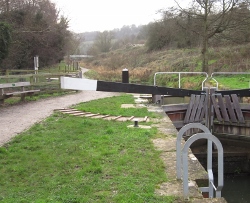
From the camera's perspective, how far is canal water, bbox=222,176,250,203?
791cm

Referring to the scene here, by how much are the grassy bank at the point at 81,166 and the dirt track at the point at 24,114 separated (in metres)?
0.52

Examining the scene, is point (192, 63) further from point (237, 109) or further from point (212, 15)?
point (237, 109)

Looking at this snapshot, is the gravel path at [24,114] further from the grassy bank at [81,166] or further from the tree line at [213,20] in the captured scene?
Result: the tree line at [213,20]

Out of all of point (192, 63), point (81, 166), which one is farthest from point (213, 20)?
point (81, 166)

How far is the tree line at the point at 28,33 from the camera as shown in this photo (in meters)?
21.1

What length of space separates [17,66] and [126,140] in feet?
67.5

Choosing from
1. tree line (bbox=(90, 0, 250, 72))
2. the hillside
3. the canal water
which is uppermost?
tree line (bbox=(90, 0, 250, 72))

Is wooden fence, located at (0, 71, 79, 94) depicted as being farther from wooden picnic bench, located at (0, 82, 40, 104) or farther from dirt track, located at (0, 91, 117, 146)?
dirt track, located at (0, 91, 117, 146)

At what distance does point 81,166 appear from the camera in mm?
5332

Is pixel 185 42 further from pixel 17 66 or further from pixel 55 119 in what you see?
pixel 55 119

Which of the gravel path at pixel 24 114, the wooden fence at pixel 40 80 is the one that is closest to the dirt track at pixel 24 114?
the gravel path at pixel 24 114

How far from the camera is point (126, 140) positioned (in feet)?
22.7

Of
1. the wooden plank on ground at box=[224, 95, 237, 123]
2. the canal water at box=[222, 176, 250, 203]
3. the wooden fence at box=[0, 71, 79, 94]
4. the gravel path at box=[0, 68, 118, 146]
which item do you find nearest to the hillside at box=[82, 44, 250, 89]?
the wooden fence at box=[0, 71, 79, 94]

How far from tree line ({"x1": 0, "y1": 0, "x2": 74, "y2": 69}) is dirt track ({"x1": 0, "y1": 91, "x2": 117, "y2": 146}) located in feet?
22.6
